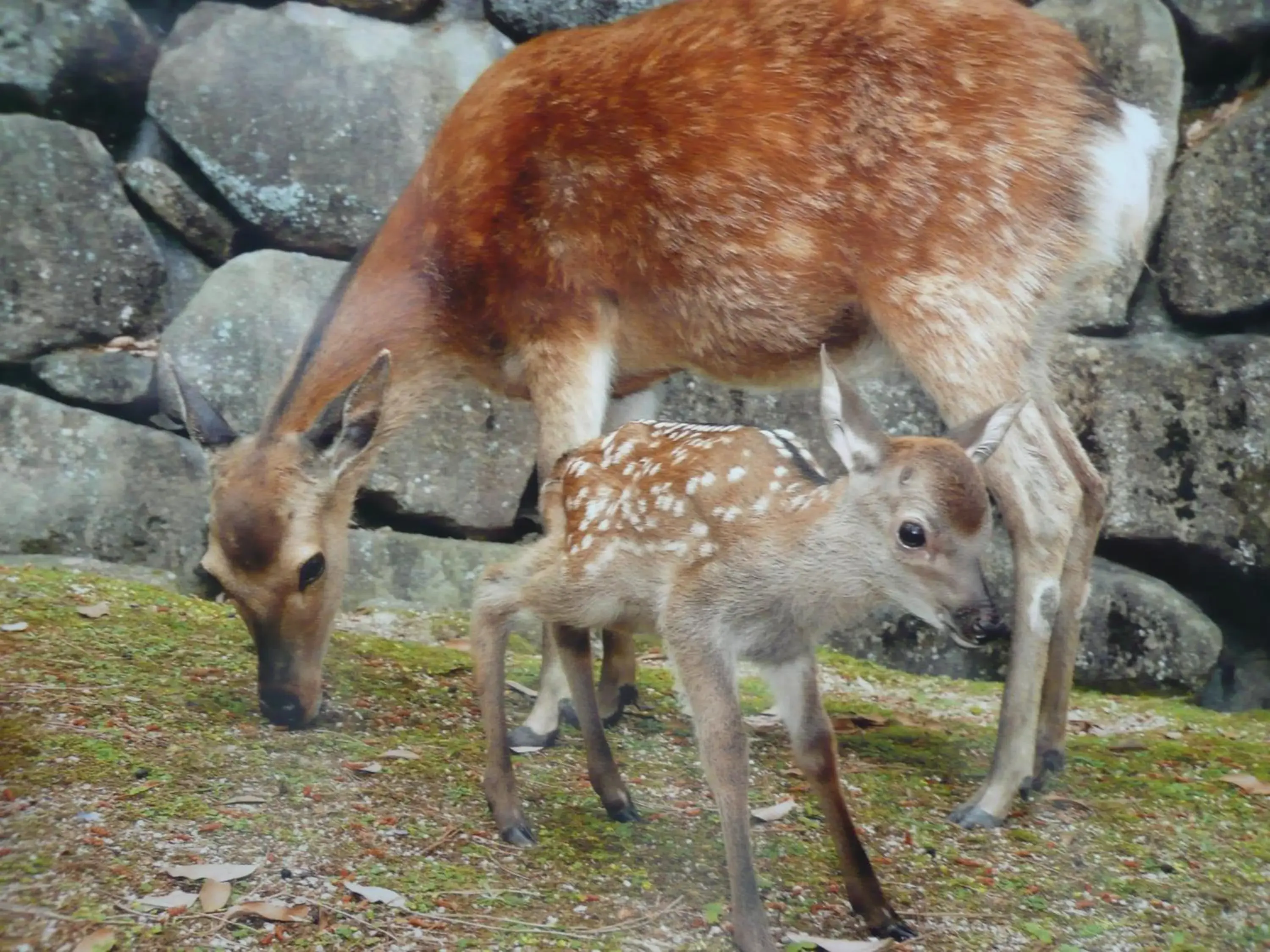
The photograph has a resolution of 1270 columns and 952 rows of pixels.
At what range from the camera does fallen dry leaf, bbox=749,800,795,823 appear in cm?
282

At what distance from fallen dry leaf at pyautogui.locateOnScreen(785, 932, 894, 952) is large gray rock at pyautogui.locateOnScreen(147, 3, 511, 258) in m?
2.80

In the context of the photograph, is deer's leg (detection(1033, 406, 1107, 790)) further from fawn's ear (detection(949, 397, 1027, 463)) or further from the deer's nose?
the deer's nose

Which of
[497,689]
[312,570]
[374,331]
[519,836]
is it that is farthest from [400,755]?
[374,331]

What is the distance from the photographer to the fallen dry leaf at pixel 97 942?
1950 mm

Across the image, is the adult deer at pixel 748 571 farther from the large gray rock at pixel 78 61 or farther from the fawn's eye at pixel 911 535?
the large gray rock at pixel 78 61

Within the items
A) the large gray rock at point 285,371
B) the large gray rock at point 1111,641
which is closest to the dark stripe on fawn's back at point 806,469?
the large gray rock at point 285,371

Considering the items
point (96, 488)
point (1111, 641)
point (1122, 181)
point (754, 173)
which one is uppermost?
point (1122, 181)

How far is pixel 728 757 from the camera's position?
242 centimetres

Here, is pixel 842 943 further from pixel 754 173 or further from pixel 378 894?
pixel 754 173

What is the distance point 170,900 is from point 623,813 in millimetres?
988

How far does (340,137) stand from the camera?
14.3 ft

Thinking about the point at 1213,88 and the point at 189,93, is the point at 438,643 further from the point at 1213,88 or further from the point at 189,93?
the point at 1213,88

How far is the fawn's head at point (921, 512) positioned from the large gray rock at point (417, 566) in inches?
96.2

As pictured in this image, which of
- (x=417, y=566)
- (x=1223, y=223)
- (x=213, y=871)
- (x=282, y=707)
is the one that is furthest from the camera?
(x=1223, y=223)
